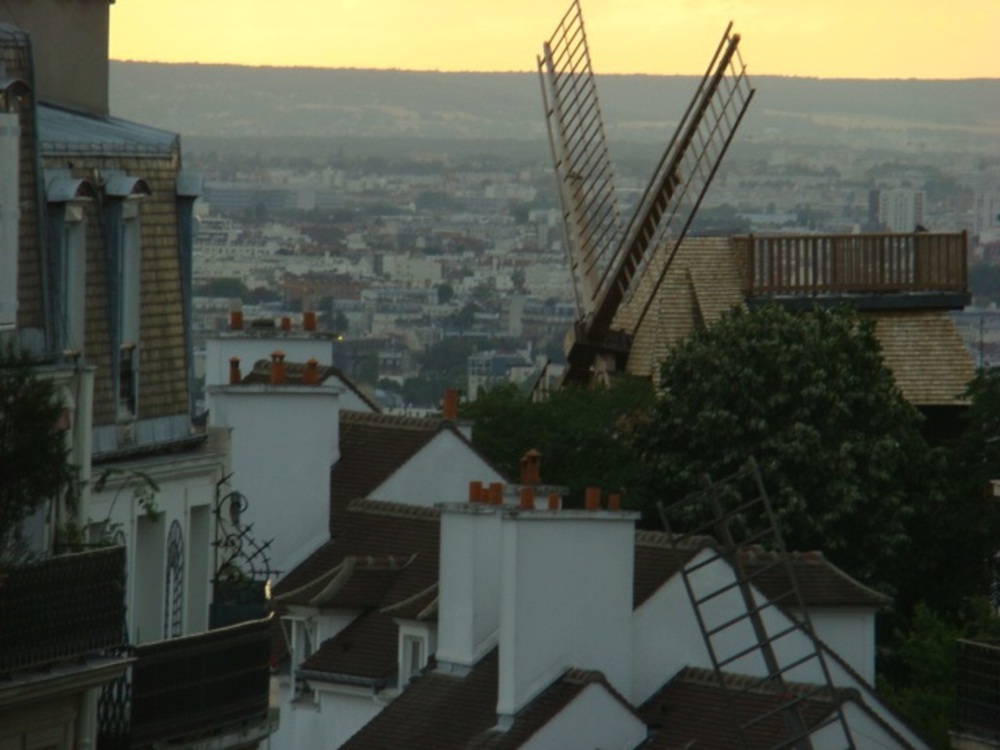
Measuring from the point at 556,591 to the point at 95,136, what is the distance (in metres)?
12.2

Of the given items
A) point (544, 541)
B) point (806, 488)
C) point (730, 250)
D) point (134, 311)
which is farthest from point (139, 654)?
point (730, 250)

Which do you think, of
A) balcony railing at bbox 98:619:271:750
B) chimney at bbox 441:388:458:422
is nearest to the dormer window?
chimney at bbox 441:388:458:422

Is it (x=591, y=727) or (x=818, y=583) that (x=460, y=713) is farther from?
(x=818, y=583)

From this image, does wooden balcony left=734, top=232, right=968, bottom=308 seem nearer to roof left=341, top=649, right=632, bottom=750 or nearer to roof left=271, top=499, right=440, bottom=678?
roof left=271, top=499, right=440, bottom=678

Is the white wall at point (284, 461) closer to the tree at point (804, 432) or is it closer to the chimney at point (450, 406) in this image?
the chimney at point (450, 406)

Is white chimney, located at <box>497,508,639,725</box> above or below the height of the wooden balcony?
below

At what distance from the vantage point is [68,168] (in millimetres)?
27703

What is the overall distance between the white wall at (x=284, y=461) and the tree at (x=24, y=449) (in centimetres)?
2550

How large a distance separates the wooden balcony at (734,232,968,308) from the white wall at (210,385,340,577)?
31.2m

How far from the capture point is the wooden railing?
8256 cm

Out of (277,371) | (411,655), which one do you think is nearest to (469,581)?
(411,655)

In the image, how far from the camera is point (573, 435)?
68.0 metres

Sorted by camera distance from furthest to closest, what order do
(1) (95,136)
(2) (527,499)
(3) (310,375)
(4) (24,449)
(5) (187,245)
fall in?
(3) (310,375), (2) (527,499), (5) (187,245), (1) (95,136), (4) (24,449)

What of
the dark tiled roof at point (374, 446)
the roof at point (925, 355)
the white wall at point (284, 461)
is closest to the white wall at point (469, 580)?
the white wall at point (284, 461)
